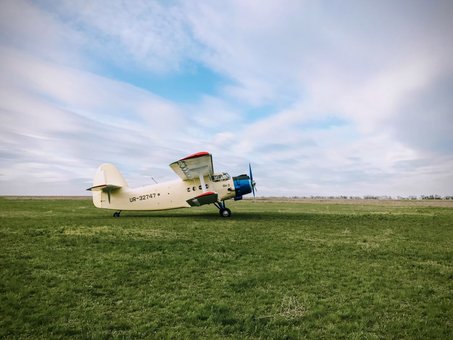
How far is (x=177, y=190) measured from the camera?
24031mm

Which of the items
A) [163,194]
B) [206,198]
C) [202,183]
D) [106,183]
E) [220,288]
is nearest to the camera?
[220,288]

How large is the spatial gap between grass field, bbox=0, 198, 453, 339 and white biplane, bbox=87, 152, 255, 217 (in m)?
9.99

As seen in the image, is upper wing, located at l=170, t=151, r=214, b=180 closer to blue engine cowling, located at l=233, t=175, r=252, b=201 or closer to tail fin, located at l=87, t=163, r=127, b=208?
blue engine cowling, located at l=233, t=175, r=252, b=201

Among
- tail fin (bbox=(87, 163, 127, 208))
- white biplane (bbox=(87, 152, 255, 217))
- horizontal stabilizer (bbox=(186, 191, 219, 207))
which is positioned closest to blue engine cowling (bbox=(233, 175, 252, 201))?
white biplane (bbox=(87, 152, 255, 217))

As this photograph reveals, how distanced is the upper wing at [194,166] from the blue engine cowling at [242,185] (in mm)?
2294

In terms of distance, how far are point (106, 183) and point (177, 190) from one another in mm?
6466

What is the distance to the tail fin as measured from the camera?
24.8 m

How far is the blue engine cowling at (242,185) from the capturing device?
23766mm

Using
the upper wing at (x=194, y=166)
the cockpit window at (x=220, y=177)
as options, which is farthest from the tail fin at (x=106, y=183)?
the cockpit window at (x=220, y=177)

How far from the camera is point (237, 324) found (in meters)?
5.65

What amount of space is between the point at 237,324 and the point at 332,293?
3.01 meters

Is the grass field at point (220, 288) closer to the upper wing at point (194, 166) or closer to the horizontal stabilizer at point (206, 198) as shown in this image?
the upper wing at point (194, 166)

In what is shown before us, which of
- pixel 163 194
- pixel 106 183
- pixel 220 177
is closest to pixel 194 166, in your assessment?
pixel 220 177

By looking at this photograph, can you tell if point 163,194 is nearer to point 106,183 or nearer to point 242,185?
point 106,183
